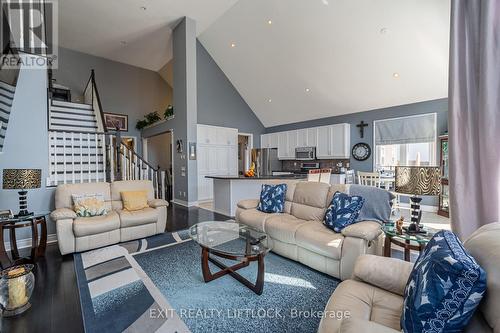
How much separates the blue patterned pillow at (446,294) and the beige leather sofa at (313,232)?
1242mm

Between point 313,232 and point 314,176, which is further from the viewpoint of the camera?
point 314,176

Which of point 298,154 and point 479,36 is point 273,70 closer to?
point 298,154

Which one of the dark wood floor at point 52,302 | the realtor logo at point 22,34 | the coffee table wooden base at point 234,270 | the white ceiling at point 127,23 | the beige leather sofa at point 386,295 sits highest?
the white ceiling at point 127,23

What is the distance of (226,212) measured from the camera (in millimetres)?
5090

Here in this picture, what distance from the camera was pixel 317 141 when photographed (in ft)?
24.4

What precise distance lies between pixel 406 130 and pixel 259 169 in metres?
4.13

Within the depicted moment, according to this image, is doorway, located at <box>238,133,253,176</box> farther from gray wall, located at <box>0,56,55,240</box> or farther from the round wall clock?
gray wall, located at <box>0,56,55,240</box>

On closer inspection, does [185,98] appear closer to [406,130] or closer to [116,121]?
[116,121]

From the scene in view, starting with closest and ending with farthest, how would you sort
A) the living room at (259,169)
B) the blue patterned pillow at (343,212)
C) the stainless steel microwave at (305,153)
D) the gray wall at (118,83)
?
the living room at (259,169)
the blue patterned pillow at (343,212)
the gray wall at (118,83)
the stainless steel microwave at (305,153)

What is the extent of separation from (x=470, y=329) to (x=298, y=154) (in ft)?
23.3

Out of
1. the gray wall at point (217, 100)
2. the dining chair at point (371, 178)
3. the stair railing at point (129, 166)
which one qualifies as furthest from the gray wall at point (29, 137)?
the dining chair at point (371, 178)

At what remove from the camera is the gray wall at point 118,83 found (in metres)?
7.33

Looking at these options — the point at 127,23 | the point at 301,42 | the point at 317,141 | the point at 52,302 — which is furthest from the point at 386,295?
the point at 127,23

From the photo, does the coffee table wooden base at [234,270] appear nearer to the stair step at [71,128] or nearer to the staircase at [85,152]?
the staircase at [85,152]
